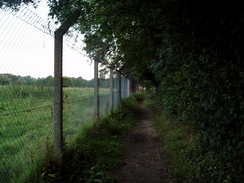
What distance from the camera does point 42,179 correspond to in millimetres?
2666

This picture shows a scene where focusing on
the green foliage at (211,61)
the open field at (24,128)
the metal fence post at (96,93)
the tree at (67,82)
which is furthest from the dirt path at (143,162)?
the tree at (67,82)

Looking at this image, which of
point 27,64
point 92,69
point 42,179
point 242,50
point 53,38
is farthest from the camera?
point 92,69

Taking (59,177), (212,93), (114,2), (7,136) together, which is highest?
(114,2)

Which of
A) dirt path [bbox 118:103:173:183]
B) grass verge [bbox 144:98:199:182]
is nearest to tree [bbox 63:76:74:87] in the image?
dirt path [bbox 118:103:173:183]

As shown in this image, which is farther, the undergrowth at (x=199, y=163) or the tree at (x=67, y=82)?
the tree at (x=67, y=82)

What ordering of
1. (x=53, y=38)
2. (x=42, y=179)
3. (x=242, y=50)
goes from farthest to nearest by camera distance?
(x=53, y=38)
(x=42, y=179)
(x=242, y=50)

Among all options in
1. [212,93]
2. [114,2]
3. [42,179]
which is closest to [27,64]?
[42,179]

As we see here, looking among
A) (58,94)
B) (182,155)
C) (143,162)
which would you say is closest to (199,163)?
(182,155)

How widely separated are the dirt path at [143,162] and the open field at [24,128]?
1.45 m

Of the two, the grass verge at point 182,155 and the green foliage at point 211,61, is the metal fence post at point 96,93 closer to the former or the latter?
the grass verge at point 182,155

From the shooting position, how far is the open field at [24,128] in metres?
2.06

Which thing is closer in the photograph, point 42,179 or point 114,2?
point 42,179

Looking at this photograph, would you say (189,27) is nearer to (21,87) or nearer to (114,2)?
(114,2)

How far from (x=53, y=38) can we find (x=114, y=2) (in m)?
1.42
